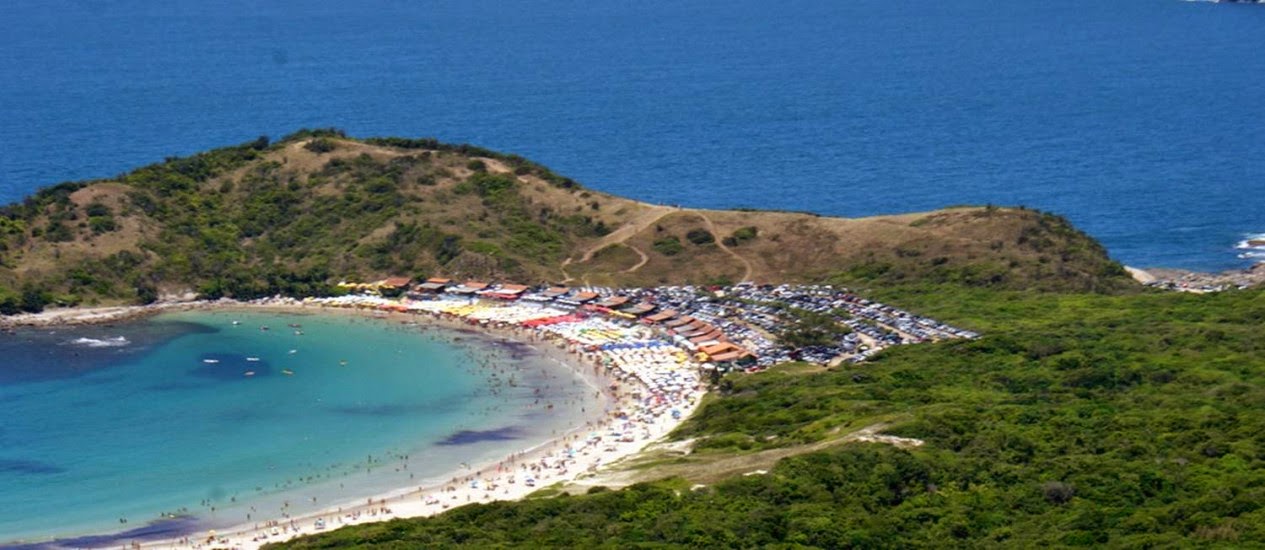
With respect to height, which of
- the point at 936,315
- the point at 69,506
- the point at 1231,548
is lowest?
the point at 1231,548

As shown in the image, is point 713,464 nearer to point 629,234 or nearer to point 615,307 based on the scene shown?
point 615,307

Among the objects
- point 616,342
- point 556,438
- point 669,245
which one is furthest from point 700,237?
point 556,438

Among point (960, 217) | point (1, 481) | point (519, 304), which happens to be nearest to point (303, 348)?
point (519, 304)

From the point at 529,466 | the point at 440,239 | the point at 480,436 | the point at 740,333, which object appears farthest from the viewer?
the point at 440,239

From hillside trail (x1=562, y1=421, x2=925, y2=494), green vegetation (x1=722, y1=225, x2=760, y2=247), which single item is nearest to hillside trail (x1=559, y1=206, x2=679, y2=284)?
green vegetation (x1=722, y1=225, x2=760, y2=247)

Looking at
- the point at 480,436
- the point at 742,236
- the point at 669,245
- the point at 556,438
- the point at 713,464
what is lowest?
the point at 713,464

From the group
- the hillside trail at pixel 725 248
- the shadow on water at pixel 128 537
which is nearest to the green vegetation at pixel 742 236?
the hillside trail at pixel 725 248

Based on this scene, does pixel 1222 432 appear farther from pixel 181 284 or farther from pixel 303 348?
pixel 181 284
